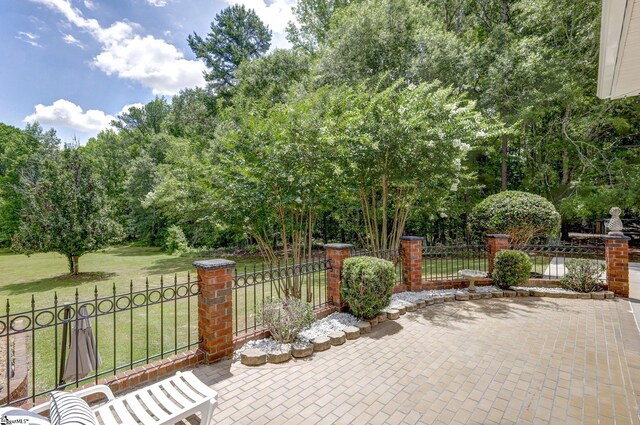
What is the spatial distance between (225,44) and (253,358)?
76.4ft

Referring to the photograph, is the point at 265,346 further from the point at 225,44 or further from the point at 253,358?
the point at 225,44

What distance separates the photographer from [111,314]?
7043 millimetres

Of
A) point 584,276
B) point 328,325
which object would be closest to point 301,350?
point 328,325

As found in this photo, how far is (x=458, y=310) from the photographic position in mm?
5836

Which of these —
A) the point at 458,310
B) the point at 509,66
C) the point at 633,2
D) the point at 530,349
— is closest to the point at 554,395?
the point at 530,349

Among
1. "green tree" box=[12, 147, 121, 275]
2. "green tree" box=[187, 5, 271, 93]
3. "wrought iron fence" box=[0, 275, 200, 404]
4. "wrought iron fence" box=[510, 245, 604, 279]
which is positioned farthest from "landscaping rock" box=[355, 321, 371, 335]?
"green tree" box=[187, 5, 271, 93]

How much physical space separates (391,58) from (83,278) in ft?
47.7

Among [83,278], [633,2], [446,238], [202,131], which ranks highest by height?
[202,131]

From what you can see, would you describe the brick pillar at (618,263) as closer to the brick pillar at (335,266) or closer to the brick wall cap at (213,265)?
the brick pillar at (335,266)

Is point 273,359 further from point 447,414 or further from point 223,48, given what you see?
point 223,48

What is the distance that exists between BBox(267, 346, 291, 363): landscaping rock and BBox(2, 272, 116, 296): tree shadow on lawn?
962 centimetres

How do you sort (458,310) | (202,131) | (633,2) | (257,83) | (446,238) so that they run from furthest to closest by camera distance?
(202,131), (257,83), (446,238), (458,310), (633,2)

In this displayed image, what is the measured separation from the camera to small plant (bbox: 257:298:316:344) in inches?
165

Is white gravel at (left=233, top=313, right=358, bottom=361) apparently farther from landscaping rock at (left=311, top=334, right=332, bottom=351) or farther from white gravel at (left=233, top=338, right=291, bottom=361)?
landscaping rock at (left=311, top=334, right=332, bottom=351)
